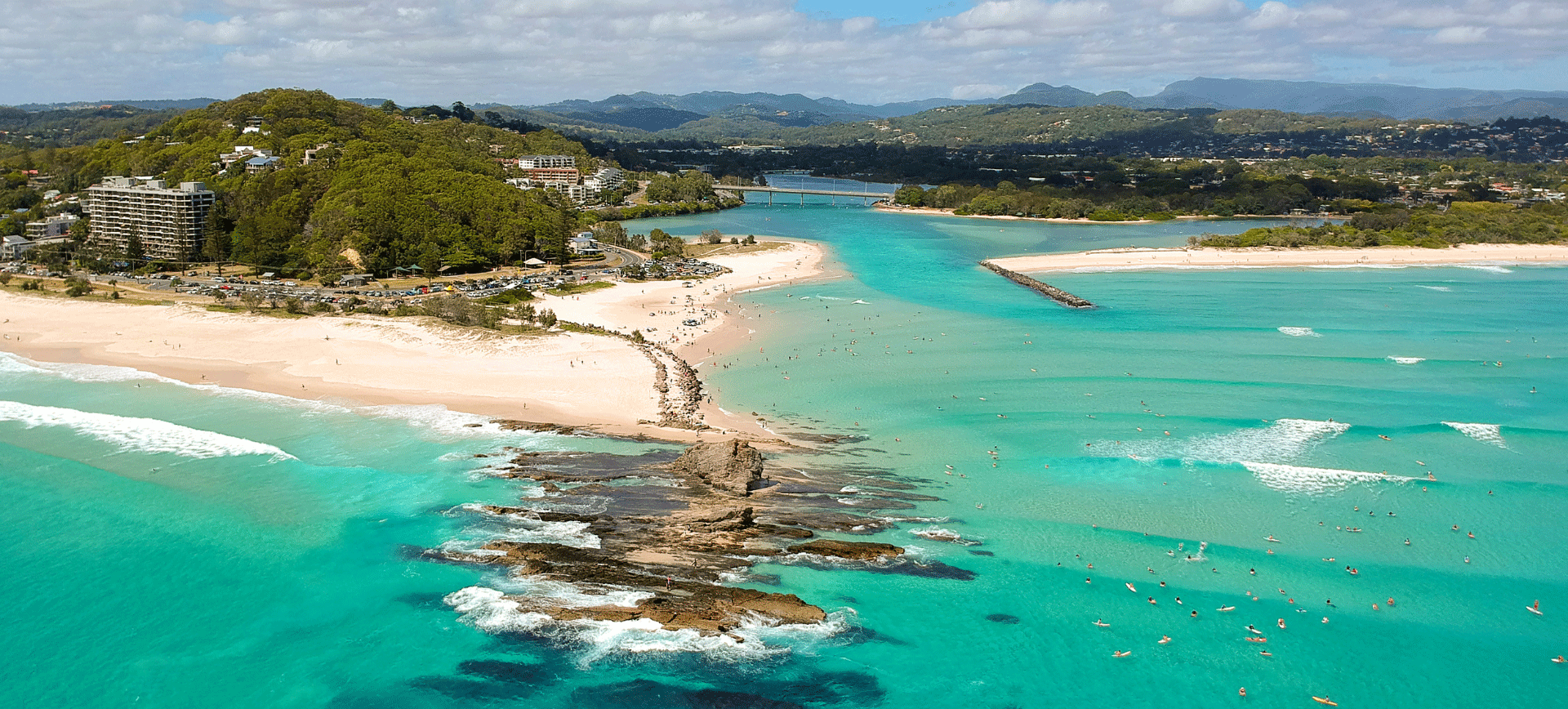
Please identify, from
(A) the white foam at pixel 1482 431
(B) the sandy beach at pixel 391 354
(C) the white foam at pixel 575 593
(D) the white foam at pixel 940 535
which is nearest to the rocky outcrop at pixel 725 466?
(B) the sandy beach at pixel 391 354

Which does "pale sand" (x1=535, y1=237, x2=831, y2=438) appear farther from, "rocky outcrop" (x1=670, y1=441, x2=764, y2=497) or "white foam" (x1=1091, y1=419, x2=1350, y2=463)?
"white foam" (x1=1091, y1=419, x2=1350, y2=463)

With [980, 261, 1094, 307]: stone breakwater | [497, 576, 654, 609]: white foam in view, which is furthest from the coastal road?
[497, 576, 654, 609]: white foam

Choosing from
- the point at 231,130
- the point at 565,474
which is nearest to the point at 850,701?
the point at 565,474

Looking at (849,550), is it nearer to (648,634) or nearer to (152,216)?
(648,634)

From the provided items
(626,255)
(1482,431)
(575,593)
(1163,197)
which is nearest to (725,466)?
(575,593)

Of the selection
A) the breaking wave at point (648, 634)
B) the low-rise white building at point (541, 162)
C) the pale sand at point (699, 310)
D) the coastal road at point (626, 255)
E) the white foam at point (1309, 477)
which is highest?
the low-rise white building at point (541, 162)

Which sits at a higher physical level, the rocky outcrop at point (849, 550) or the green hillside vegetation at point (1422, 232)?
the green hillside vegetation at point (1422, 232)

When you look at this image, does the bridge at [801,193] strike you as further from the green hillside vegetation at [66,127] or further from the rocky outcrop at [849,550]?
the rocky outcrop at [849,550]
